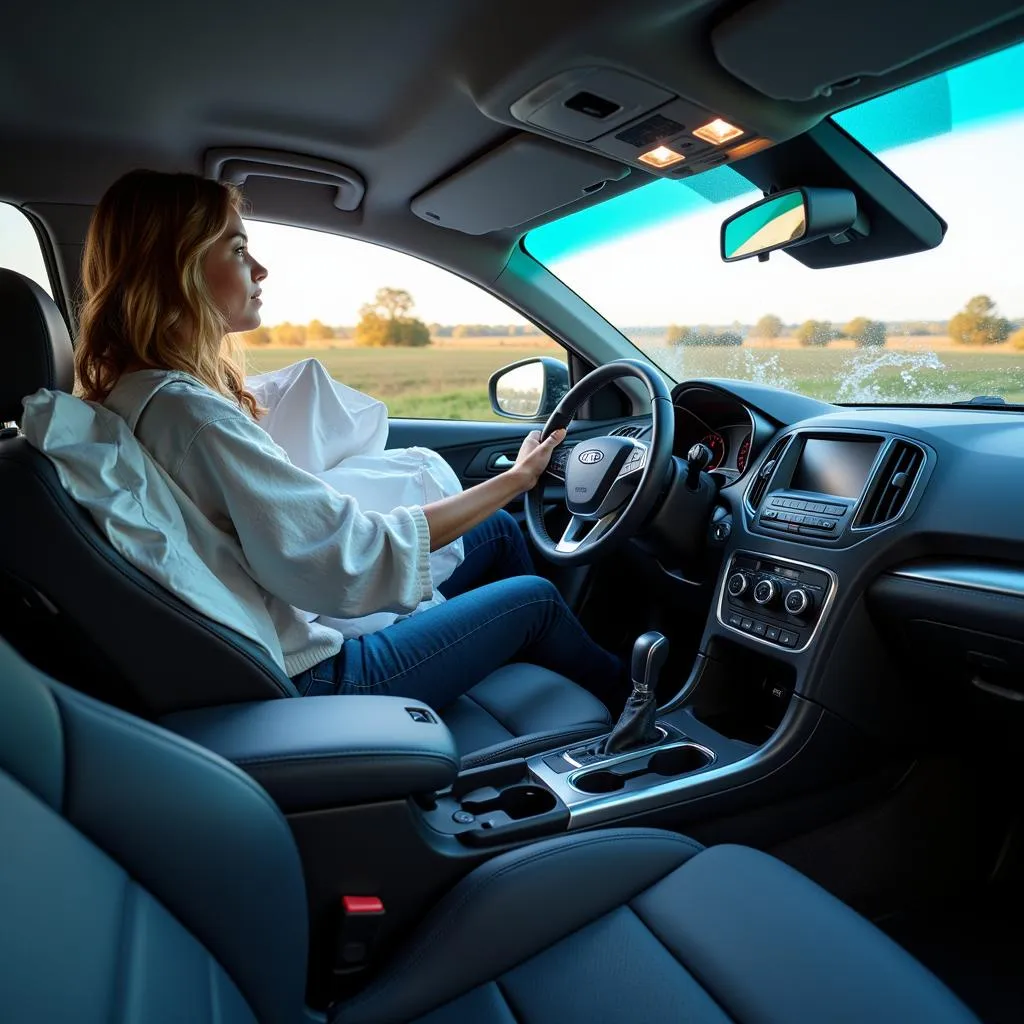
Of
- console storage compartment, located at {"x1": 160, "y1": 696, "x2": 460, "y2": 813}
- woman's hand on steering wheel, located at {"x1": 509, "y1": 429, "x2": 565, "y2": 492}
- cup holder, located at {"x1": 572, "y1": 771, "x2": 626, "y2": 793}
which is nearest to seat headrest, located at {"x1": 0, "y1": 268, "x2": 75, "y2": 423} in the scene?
console storage compartment, located at {"x1": 160, "y1": 696, "x2": 460, "y2": 813}

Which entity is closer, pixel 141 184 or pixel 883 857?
pixel 141 184

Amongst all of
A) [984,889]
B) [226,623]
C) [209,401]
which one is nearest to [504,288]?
[209,401]

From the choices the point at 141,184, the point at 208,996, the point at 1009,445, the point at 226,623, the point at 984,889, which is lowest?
the point at 984,889

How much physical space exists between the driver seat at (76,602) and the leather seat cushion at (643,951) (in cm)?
43

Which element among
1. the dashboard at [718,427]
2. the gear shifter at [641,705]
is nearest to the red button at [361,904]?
the gear shifter at [641,705]

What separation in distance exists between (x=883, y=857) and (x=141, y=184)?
6.48 ft

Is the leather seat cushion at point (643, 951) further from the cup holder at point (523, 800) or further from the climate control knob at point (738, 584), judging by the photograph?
the climate control knob at point (738, 584)

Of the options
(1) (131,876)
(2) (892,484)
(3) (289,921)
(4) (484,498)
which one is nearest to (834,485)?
(2) (892,484)

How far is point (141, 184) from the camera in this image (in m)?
1.49

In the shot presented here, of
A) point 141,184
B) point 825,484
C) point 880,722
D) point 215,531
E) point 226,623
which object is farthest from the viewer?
point 825,484

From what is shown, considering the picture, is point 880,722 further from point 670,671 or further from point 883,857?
point 670,671

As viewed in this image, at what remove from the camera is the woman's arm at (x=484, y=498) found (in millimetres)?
1627

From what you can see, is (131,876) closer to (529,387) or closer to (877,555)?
(877,555)

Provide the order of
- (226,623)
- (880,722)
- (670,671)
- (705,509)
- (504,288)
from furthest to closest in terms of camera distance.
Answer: (504,288) → (670,671) → (705,509) → (880,722) → (226,623)
